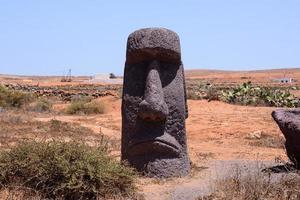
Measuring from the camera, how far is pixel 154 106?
8812 mm

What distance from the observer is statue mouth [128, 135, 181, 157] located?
8.99m

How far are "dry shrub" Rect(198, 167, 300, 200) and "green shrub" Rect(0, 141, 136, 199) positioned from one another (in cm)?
122

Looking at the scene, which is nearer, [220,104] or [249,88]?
[220,104]

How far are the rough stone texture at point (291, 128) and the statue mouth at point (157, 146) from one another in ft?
5.78

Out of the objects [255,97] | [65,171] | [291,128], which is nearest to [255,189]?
[65,171]

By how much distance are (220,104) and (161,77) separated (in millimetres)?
17949

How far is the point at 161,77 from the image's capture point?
30.4 ft

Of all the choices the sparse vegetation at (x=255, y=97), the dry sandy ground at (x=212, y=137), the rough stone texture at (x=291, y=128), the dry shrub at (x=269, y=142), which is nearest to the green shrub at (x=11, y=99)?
the dry sandy ground at (x=212, y=137)

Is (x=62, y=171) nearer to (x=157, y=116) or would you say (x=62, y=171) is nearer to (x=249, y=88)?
(x=157, y=116)

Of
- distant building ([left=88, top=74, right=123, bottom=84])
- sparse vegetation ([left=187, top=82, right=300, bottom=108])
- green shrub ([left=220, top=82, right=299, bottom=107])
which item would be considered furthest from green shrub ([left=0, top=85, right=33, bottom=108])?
distant building ([left=88, top=74, right=123, bottom=84])

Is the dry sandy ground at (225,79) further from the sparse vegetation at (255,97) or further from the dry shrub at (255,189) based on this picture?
the dry shrub at (255,189)

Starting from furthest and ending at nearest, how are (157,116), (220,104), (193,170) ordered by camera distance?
(220,104), (193,170), (157,116)

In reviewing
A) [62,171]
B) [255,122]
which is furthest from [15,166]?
[255,122]

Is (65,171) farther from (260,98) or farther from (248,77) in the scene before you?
(248,77)
